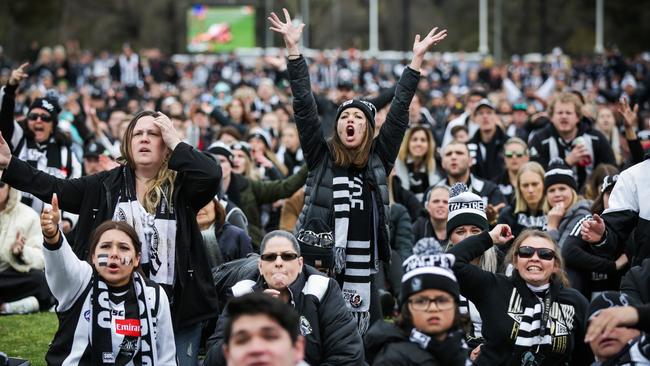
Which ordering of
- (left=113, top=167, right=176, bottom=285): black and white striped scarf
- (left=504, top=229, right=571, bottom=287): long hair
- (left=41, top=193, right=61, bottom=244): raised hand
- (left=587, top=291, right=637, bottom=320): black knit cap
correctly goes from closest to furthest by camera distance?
(left=41, top=193, right=61, bottom=244): raised hand, (left=587, top=291, right=637, bottom=320): black knit cap, (left=113, top=167, right=176, bottom=285): black and white striped scarf, (left=504, top=229, right=571, bottom=287): long hair

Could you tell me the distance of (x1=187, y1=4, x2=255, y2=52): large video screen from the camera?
154 feet

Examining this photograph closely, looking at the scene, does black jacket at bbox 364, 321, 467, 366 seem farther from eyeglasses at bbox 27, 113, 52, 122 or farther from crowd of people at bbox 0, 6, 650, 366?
eyeglasses at bbox 27, 113, 52, 122

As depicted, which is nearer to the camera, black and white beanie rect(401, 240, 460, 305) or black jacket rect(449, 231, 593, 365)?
black and white beanie rect(401, 240, 460, 305)

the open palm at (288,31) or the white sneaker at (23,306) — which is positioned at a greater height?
the open palm at (288,31)

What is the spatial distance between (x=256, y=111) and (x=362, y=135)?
12.3 meters

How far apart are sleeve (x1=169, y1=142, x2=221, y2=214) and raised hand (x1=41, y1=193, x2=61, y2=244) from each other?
77cm

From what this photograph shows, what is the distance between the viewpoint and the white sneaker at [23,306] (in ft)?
36.3

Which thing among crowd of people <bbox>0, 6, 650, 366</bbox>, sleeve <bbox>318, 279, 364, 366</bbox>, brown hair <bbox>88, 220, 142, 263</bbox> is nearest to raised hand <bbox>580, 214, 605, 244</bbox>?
crowd of people <bbox>0, 6, 650, 366</bbox>

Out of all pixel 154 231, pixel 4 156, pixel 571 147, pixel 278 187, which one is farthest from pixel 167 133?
pixel 571 147

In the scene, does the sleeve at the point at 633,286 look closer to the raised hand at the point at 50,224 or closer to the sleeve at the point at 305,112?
the sleeve at the point at 305,112

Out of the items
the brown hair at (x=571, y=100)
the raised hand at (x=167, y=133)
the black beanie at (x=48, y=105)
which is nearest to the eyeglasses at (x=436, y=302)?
the raised hand at (x=167, y=133)

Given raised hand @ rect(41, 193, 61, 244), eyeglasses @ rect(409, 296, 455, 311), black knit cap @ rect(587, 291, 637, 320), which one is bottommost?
black knit cap @ rect(587, 291, 637, 320)

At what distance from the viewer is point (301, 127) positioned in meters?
8.01

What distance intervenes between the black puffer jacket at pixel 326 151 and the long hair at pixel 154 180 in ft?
4.53
